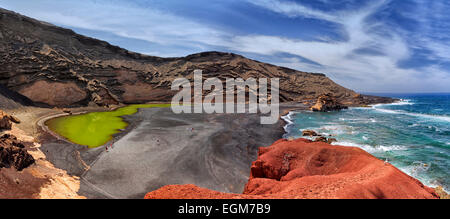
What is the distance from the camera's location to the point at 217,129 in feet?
97.1

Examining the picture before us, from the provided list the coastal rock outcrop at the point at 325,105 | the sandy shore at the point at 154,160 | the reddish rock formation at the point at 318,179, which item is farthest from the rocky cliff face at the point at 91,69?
the reddish rock formation at the point at 318,179

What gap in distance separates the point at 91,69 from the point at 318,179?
66.8 metres

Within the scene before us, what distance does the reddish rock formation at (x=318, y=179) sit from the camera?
A: 6.47 m

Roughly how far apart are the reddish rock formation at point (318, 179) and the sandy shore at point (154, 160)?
4.31 metres

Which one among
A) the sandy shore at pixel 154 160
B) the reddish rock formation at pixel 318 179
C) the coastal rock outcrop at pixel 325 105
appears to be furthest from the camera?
the coastal rock outcrop at pixel 325 105

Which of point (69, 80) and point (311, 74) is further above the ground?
point (311, 74)

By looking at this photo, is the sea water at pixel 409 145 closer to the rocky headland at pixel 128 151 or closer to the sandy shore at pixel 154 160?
the rocky headland at pixel 128 151

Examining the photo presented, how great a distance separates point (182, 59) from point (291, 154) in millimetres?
78547

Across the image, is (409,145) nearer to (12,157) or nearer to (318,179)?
(318,179)

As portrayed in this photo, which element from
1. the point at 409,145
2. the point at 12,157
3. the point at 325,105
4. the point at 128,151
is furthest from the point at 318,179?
the point at 325,105
